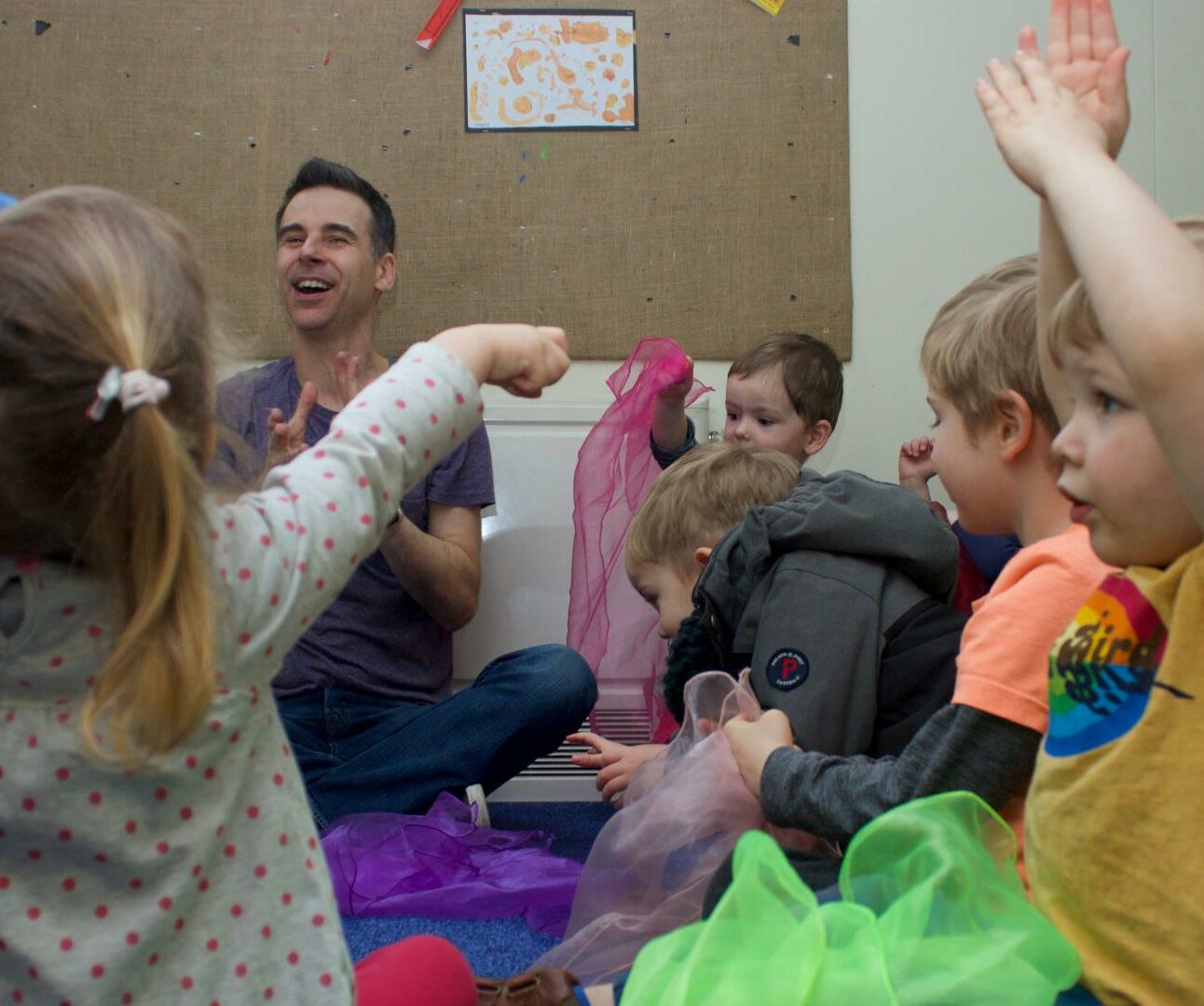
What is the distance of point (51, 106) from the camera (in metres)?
2.03

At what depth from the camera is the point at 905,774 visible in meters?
0.87

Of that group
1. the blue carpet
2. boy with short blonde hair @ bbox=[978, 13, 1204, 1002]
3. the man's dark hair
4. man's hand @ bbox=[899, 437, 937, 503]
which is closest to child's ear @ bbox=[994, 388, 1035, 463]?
boy with short blonde hair @ bbox=[978, 13, 1204, 1002]

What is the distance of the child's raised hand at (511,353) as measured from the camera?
772mm

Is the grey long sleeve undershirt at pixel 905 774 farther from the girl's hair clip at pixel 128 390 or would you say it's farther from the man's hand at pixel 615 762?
the girl's hair clip at pixel 128 390

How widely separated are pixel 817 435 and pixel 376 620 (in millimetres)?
710

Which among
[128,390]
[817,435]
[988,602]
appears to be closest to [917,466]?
[817,435]

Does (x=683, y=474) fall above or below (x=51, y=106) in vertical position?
below

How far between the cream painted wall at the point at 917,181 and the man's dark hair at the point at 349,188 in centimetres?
32

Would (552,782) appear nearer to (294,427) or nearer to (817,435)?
(817,435)

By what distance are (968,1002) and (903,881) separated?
114mm

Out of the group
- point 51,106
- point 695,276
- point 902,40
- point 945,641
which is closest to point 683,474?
point 945,641

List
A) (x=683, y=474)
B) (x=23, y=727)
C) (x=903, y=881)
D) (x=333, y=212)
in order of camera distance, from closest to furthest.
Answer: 1. (x=23, y=727)
2. (x=903, y=881)
3. (x=683, y=474)
4. (x=333, y=212)

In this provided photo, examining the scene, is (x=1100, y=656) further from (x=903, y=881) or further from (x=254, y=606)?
(x=254, y=606)

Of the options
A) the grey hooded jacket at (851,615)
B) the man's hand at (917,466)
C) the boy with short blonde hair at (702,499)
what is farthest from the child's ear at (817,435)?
the grey hooded jacket at (851,615)
